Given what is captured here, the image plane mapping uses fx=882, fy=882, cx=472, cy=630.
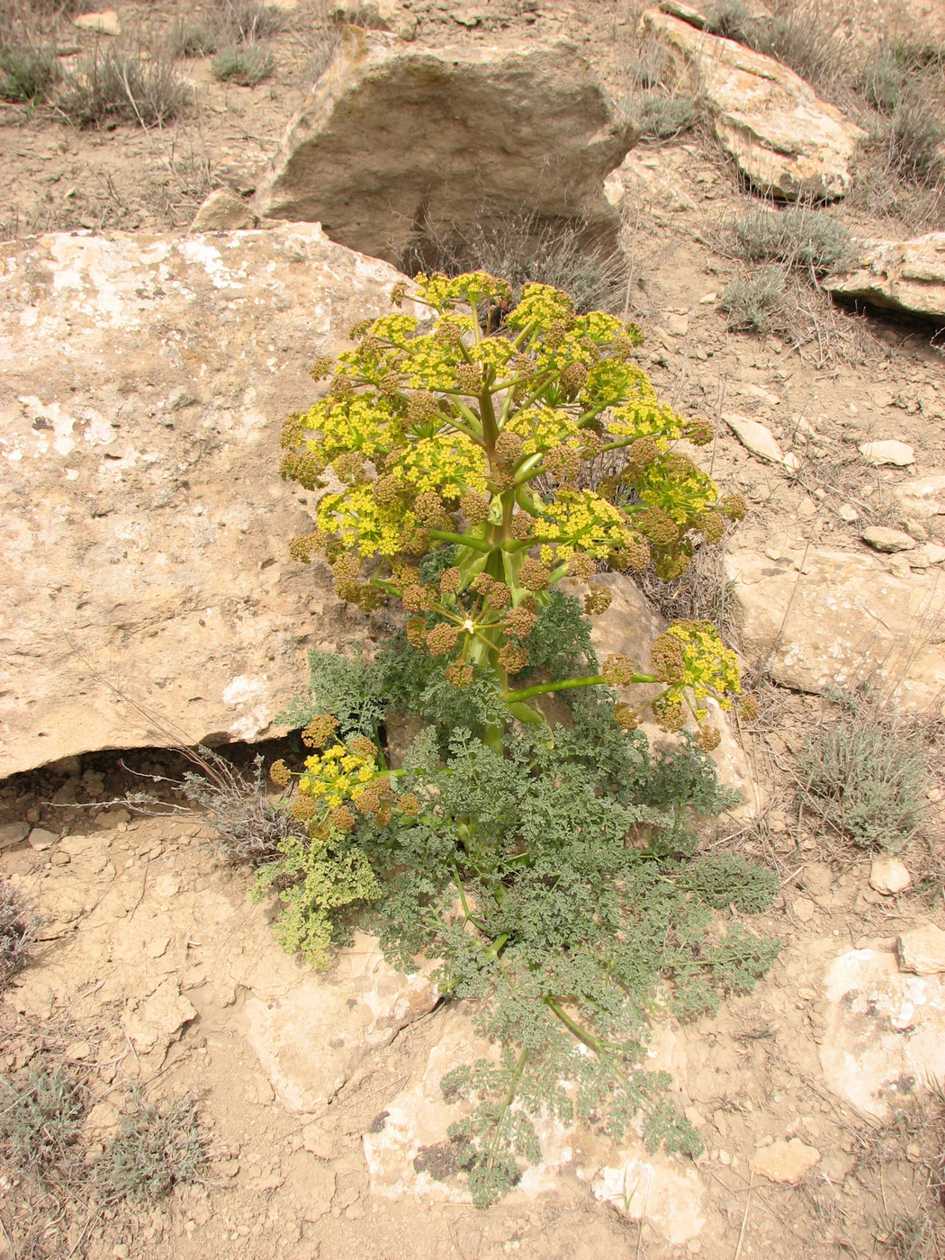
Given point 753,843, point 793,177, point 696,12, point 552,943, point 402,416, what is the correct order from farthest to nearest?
point 696,12
point 793,177
point 753,843
point 552,943
point 402,416

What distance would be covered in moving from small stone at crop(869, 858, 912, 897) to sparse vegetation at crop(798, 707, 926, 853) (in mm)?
52


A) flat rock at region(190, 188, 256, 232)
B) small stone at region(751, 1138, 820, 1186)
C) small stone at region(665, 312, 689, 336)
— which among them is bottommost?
small stone at region(751, 1138, 820, 1186)

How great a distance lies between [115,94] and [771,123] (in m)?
4.34

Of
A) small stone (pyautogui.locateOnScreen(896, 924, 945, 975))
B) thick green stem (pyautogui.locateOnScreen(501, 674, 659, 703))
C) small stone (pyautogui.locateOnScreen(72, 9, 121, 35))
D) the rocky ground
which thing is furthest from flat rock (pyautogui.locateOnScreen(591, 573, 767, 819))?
small stone (pyautogui.locateOnScreen(72, 9, 121, 35))

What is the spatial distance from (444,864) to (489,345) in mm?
1656

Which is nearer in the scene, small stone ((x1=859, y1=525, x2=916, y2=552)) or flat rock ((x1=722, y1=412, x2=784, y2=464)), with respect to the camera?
small stone ((x1=859, y1=525, x2=916, y2=552))

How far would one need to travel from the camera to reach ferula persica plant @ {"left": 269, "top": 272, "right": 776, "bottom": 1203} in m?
2.47

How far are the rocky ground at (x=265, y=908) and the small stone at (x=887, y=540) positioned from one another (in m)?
0.01

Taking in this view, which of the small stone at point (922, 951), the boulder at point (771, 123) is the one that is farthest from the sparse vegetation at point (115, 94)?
the small stone at point (922, 951)

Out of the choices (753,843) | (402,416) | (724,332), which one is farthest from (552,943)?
(724,332)

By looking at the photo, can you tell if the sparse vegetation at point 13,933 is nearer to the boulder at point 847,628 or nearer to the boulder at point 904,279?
the boulder at point 847,628

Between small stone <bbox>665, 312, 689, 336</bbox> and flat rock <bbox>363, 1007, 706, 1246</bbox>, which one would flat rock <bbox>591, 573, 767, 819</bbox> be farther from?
small stone <bbox>665, 312, 689, 336</bbox>

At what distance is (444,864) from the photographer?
9.66 feet

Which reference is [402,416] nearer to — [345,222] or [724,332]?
[345,222]
